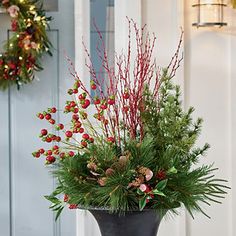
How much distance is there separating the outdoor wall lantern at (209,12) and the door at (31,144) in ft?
2.45

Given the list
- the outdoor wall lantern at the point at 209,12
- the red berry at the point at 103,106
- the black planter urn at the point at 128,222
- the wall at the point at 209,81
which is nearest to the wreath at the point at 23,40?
the wall at the point at 209,81

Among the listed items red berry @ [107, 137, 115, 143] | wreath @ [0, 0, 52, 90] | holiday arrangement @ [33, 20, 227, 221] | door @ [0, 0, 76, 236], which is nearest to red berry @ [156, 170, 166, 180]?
holiday arrangement @ [33, 20, 227, 221]

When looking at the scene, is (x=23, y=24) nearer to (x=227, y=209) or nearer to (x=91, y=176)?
(x=227, y=209)

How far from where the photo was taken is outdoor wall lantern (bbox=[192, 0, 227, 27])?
9.55ft

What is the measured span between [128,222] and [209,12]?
1853mm

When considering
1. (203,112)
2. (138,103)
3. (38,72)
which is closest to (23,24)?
(38,72)

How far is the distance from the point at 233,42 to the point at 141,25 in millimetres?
489

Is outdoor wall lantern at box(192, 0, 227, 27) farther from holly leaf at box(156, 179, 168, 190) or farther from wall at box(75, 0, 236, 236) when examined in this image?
holly leaf at box(156, 179, 168, 190)

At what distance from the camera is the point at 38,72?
3260 millimetres

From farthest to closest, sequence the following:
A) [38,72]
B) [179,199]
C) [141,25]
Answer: [38,72], [141,25], [179,199]

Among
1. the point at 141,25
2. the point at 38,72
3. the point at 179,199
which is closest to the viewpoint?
the point at 179,199

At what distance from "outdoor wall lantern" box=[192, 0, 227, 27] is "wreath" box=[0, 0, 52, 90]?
82 centimetres

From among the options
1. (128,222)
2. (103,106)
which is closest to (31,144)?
(103,106)

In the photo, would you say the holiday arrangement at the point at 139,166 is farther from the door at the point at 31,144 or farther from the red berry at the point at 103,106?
the door at the point at 31,144
